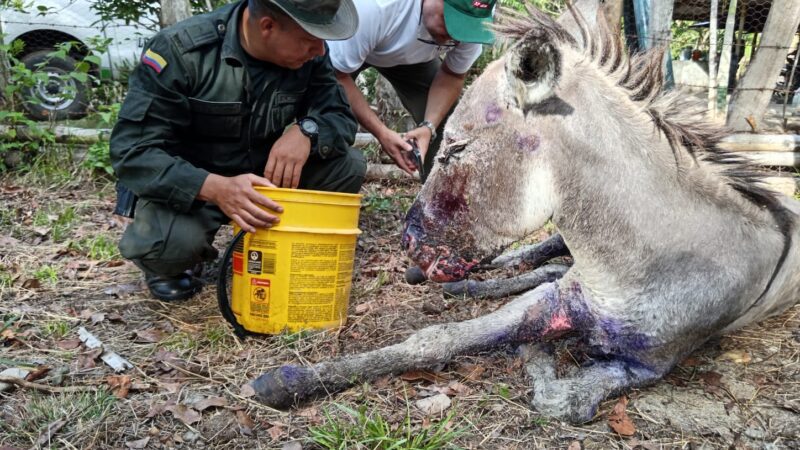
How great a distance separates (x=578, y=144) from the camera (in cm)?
236

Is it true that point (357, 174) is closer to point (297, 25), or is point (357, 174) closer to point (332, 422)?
point (297, 25)

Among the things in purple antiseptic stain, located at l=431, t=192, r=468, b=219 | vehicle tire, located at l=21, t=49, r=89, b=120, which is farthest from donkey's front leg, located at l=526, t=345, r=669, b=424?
vehicle tire, located at l=21, t=49, r=89, b=120

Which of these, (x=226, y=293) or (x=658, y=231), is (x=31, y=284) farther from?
(x=658, y=231)

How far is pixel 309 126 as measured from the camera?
3.12 meters

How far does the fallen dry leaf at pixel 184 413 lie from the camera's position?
7.11 feet

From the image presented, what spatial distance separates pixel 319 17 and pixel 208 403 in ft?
5.34

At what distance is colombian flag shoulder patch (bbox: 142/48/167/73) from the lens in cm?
277

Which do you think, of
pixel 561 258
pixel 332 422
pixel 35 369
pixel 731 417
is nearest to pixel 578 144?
pixel 731 417

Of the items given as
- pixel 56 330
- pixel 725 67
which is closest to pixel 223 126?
pixel 56 330

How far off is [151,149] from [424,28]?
74.8 inches

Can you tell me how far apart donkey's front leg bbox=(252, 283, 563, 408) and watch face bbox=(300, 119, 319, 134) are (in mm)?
1186

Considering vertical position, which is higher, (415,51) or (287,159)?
(415,51)

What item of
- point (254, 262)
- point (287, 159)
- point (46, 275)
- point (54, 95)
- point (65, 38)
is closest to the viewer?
point (254, 262)

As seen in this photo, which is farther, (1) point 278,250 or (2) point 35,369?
(1) point 278,250
